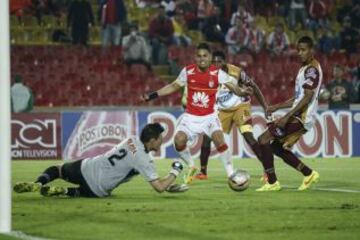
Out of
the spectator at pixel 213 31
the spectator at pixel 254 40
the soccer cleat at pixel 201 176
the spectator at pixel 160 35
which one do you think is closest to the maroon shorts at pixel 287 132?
the soccer cleat at pixel 201 176

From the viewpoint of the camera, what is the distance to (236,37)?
29578 millimetres

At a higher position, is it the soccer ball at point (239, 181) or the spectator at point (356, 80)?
the spectator at point (356, 80)

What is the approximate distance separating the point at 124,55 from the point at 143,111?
5339mm

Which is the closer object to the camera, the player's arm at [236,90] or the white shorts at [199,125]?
the player's arm at [236,90]

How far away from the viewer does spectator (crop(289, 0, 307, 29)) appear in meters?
31.0

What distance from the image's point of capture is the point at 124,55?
28.8 metres

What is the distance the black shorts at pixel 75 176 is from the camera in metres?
12.7

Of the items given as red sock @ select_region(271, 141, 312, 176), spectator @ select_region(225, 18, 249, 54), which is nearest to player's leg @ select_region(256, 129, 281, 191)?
red sock @ select_region(271, 141, 312, 176)

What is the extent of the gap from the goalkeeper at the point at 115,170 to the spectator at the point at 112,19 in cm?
1552

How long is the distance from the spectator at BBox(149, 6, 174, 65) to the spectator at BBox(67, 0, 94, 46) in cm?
169

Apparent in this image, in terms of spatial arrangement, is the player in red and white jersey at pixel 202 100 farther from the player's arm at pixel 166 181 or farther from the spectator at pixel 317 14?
the spectator at pixel 317 14

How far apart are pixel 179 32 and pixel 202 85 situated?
15381 millimetres

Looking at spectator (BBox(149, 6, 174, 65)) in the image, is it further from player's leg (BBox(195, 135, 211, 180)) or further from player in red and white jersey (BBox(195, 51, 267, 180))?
player's leg (BBox(195, 135, 211, 180))

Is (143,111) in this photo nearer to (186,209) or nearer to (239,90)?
(239,90)
